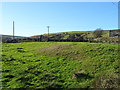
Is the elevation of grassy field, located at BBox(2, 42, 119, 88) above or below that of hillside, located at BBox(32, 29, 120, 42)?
below

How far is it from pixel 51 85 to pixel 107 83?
5494 millimetres

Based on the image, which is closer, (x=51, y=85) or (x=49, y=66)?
(x=51, y=85)

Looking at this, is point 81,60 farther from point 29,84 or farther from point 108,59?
point 29,84

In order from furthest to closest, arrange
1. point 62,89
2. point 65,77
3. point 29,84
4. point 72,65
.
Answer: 1. point 72,65
2. point 65,77
3. point 29,84
4. point 62,89

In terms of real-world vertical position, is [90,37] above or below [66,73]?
above

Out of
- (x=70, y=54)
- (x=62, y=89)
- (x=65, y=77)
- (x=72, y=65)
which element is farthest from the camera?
(x=70, y=54)

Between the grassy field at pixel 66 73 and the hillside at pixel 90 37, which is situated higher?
the hillside at pixel 90 37

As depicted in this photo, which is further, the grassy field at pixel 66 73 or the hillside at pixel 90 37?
the hillside at pixel 90 37

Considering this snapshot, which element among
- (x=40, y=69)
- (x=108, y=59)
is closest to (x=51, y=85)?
(x=40, y=69)

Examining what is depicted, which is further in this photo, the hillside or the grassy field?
the hillside

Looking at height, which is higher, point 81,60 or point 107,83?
point 81,60

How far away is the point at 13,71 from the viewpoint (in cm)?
1528

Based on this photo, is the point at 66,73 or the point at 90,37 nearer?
the point at 66,73

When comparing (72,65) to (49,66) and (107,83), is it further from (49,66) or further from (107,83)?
(107,83)
